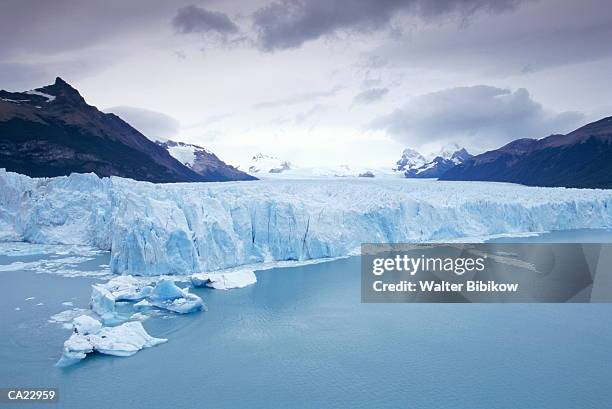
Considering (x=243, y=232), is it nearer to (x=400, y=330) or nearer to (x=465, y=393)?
(x=400, y=330)

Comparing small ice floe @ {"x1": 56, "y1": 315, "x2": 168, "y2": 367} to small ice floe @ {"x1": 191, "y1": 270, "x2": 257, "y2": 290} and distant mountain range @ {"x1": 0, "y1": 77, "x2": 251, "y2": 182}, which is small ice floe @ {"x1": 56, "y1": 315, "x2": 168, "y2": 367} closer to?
small ice floe @ {"x1": 191, "y1": 270, "x2": 257, "y2": 290}

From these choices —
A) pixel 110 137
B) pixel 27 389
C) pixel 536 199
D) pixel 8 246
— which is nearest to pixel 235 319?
pixel 27 389

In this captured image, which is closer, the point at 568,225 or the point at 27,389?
the point at 27,389

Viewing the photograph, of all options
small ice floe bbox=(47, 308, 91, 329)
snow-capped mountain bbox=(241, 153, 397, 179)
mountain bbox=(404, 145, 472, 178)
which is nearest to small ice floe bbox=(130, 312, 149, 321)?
small ice floe bbox=(47, 308, 91, 329)

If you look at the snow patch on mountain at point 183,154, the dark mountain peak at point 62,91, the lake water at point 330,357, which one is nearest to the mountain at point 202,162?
the snow patch on mountain at point 183,154

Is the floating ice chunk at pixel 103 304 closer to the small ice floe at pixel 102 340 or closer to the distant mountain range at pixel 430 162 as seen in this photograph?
the small ice floe at pixel 102 340

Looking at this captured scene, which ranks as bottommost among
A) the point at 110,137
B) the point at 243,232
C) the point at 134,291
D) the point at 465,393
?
the point at 465,393

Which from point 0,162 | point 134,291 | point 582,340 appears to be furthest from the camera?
point 0,162
